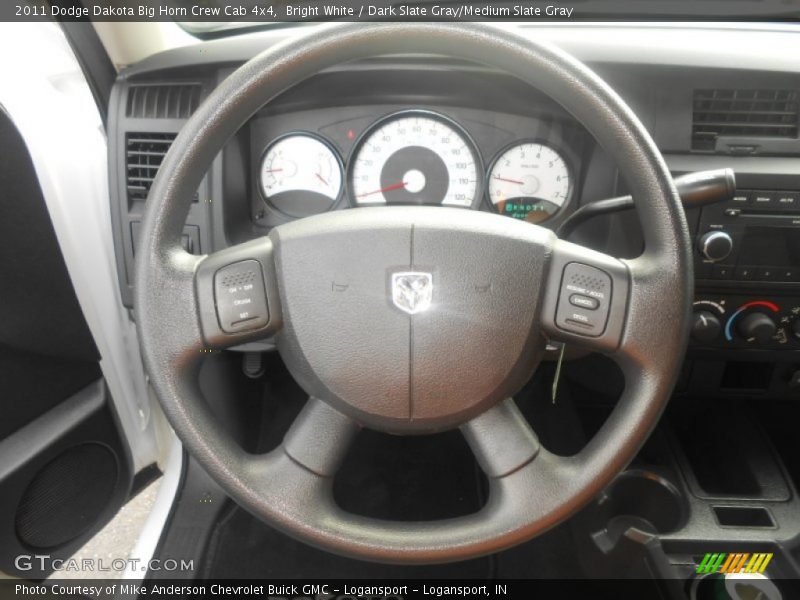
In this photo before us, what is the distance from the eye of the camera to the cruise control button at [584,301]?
0.75 m

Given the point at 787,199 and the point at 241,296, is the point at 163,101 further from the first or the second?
the point at 787,199

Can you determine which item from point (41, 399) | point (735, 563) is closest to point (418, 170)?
point (41, 399)

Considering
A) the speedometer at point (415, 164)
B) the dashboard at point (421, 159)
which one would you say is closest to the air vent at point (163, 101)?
the dashboard at point (421, 159)

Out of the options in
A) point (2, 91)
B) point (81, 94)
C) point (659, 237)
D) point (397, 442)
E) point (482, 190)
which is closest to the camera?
point (659, 237)

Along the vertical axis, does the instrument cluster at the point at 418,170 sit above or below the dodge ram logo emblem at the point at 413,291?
above

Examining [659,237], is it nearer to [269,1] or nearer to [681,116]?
[681,116]

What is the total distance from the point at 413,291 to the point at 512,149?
465mm

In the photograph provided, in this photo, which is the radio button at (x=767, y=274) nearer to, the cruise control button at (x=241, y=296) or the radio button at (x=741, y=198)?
the radio button at (x=741, y=198)

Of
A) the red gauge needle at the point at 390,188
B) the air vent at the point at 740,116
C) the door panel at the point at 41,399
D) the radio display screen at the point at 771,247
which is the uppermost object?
the air vent at the point at 740,116

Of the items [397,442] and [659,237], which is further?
[397,442]

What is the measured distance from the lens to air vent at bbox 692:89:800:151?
106cm

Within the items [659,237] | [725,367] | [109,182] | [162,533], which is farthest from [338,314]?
[725,367]

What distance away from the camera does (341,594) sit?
1295 millimetres

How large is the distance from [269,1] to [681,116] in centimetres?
74
